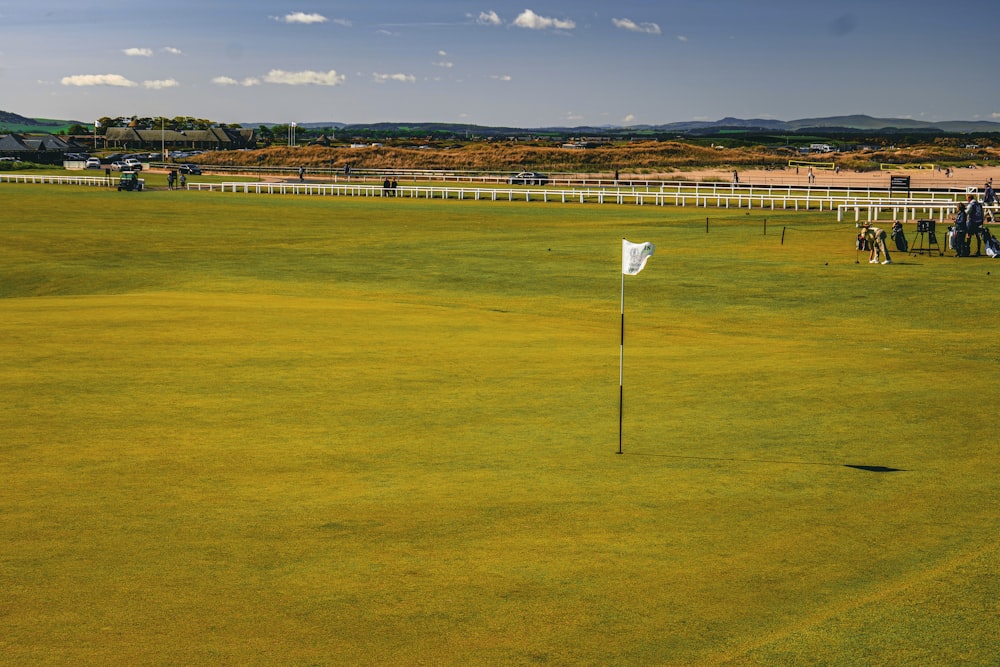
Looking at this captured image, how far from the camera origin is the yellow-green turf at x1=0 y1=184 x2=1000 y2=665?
320 inches

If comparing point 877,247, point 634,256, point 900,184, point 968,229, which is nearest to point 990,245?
point 968,229

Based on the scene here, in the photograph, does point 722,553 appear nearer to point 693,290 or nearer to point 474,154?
point 693,290

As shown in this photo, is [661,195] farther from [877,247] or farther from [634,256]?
[634,256]

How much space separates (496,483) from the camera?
11688mm

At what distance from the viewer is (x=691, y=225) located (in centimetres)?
5250

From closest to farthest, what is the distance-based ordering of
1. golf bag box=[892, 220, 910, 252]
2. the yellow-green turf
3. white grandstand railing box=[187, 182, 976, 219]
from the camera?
the yellow-green turf < golf bag box=[892, 220, 910, 252] < white grandstand railing box=[187, 182, 976, 219]

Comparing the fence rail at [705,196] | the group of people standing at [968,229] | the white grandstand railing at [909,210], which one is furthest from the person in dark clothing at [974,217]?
the white grandstand railing at [909,210]

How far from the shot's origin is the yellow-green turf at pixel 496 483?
8.12 meters

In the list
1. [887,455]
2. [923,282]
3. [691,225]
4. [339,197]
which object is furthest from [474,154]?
[887,455]

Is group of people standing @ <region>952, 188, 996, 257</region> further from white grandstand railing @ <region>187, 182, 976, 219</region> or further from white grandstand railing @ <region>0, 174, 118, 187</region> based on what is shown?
white grandstand railing @ <region>0, 174, 118, 187</region>

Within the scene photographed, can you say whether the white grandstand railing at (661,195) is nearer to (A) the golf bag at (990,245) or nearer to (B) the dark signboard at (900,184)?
(B) the dark signboard at (900,184)

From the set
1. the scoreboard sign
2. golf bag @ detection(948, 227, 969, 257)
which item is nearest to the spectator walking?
golf bag @ detection(948, 227, 969, 257)

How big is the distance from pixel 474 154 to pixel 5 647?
169704 mm

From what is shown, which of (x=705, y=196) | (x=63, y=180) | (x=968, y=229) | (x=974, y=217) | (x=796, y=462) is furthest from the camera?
(x=63, y=180)
